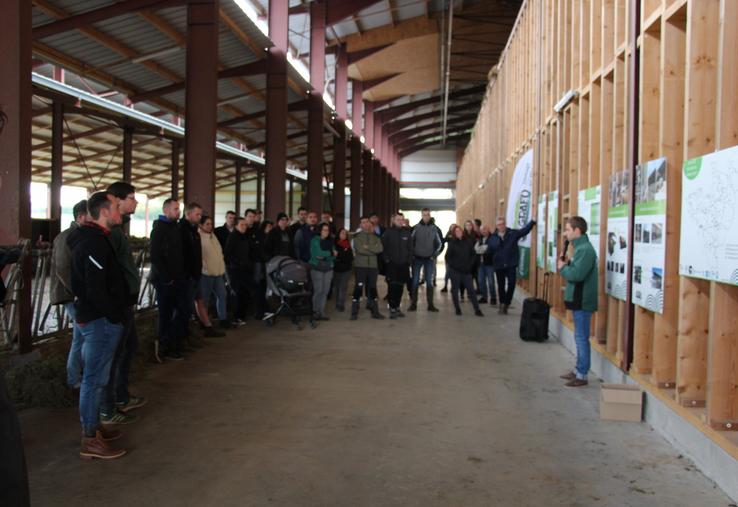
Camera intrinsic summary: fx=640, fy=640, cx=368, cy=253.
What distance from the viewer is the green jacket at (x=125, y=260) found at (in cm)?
442

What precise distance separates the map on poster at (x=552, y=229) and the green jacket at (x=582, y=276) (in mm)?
2677

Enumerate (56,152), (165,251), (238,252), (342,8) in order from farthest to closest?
(342,8) → (56,152) → (238,252) → (165,251)

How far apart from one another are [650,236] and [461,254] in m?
6.40

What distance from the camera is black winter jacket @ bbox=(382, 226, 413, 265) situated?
459 inches

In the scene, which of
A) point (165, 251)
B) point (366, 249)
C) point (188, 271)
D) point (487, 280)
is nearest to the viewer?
point (165, 251)

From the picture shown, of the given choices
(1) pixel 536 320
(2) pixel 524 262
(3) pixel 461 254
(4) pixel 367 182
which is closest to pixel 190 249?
(1) pixel 536 320

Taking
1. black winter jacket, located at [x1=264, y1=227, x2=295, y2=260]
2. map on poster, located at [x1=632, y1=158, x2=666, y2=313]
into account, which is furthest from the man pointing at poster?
map on poster, located at [x1=632, y1=158, x2=666, y2=313]

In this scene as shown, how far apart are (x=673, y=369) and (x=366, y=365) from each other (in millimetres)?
3291

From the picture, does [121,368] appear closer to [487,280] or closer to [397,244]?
[397,244]

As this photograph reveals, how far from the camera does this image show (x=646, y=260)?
533 cm

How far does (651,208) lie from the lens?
17.1ft

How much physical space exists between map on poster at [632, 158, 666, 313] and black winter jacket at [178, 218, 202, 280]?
15.4 feet

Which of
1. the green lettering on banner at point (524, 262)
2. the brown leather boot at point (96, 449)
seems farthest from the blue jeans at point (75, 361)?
the green lettering on banner at point (524, 262)

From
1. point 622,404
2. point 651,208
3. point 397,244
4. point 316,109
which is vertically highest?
point 316,109
